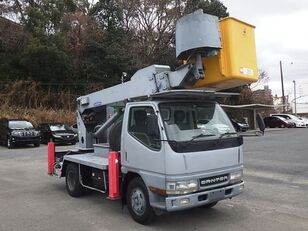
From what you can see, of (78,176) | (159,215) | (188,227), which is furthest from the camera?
(78,176)

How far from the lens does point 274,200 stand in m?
9.25

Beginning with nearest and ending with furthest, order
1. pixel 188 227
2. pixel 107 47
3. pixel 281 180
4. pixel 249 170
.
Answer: pixel 188 227
pixel 281 180
pixel 249 170
pixel 107 47

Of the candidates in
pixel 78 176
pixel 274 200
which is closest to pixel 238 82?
pixel 274 200

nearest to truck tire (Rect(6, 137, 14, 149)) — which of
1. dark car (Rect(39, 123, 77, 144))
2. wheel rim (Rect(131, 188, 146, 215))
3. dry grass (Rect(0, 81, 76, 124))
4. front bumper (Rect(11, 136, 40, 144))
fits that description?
front bumper (Rect(11, 136, 40, 144))

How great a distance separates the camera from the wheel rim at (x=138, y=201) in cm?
737

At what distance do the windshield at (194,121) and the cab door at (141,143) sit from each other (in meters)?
0.24

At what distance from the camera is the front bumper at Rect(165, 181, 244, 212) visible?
A: 6.75m

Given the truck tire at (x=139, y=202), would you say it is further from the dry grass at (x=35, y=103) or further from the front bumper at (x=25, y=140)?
the dry grass at (x=35, y=103)

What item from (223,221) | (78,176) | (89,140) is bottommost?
(223,221)

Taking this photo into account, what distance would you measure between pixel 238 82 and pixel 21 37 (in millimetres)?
35536

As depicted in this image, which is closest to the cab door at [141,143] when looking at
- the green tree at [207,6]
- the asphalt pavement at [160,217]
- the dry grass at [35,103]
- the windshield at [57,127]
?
the asphalt pavement at [160,217]

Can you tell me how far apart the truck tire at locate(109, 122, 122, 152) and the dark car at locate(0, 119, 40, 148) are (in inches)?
700

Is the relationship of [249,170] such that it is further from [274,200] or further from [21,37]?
[21,37]

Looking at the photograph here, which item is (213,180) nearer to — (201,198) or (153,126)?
(201,198)
